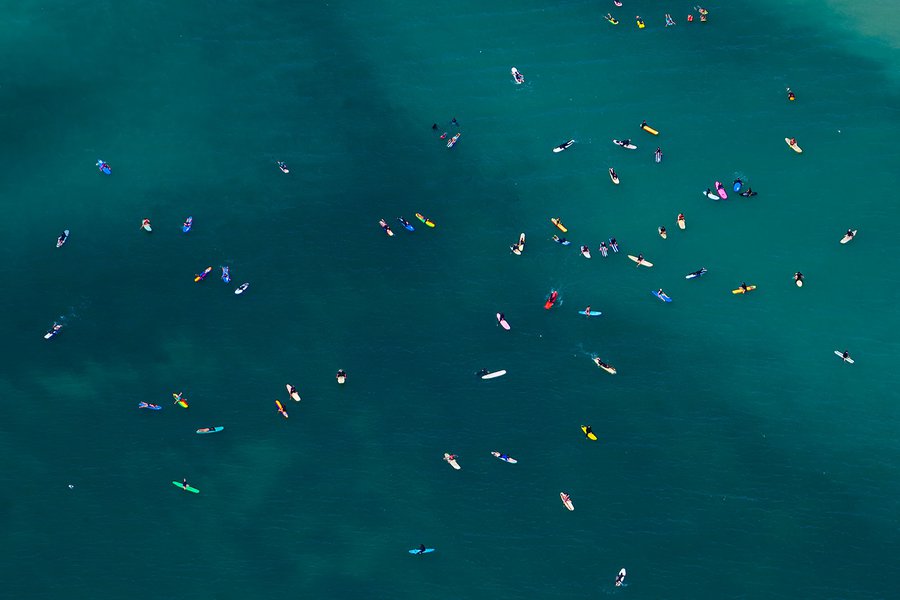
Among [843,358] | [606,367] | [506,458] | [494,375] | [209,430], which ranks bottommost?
[506,458]

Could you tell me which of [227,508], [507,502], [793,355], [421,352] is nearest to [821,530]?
[793,355]

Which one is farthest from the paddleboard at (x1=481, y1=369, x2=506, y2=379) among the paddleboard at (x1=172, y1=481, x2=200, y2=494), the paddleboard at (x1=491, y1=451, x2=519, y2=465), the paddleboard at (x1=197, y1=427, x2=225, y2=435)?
the paddleboard at (x1=172, y1=481, x2=200, y2=494)

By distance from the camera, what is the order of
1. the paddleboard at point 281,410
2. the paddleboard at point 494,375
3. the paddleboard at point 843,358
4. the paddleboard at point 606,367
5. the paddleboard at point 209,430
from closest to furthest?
the paddleboard at point 209,430
the paddleboard at point 281,410
the paddleboard at point 606,367
the paddleboard at point 494,375
the paddleboard at point 843,358

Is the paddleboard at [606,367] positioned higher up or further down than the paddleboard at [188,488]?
higher up

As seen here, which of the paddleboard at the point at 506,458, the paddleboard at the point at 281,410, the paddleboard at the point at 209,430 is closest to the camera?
the paddleboard at the point at 506,458

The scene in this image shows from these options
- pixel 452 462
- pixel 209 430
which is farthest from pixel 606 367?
pixel 209 430

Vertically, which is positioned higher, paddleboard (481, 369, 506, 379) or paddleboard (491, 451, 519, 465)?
paddleboard (481, 369, 506, 379)

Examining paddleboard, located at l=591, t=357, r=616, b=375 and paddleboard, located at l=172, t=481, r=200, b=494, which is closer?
paddleboard, located at l=172, t=481, r=200, b=494

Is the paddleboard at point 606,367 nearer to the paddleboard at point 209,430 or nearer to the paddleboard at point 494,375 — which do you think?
the paddleboard at point 494,375

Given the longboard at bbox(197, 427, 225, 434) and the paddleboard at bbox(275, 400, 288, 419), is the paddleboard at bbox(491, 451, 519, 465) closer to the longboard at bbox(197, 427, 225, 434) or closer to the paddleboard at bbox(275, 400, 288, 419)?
the paddleboard at bbox(275, 400, 288, 419)

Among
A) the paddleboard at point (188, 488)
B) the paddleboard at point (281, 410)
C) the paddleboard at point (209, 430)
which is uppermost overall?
the paddleboard at point (281, 410)

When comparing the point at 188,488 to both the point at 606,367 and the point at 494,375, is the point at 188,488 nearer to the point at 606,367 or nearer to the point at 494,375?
the point at 494,375

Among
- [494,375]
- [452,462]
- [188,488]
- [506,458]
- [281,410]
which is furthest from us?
[494,375]

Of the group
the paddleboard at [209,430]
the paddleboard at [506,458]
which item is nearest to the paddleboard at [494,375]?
the paddleboard at [506,458]
